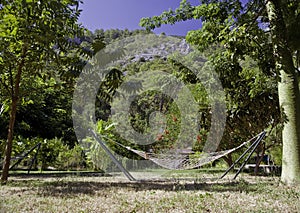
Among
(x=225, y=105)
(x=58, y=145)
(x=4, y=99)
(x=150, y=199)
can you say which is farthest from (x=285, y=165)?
(x=58, y=145)

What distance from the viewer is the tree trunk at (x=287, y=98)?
593cm

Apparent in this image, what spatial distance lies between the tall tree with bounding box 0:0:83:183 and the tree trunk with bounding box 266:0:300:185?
168 inches

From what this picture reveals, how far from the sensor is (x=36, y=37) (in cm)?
342

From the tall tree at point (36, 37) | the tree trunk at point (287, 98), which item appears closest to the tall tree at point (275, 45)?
the tree trunk at point (287, 98)

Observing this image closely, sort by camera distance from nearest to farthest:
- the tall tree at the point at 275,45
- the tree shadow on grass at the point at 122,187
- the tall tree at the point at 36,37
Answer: the tall tree at the point at 36,37
the tree shadow on grass at the point at 122,187
the tall tree at the point at 275,45

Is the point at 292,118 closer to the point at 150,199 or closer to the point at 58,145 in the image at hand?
the point at 150,199

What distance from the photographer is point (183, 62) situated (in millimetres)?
14797

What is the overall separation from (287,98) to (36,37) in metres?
5.22

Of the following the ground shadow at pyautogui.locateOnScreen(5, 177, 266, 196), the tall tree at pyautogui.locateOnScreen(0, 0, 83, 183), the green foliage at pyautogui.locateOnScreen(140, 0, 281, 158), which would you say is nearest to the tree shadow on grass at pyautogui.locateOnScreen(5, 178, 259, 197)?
the ground shadow at pyautogui.locateOnScreen(5, 177, 266, 196)

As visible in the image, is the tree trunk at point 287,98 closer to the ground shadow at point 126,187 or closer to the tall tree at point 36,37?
the ground shadow at point 126,187

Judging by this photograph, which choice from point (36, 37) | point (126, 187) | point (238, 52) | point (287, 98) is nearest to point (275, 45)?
point (238, 52)

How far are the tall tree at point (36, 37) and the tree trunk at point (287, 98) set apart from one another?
427cm

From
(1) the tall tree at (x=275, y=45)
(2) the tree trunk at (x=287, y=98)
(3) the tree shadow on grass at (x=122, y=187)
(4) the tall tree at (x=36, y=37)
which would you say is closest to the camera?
(4) the tall tree at (x=36, y=37)

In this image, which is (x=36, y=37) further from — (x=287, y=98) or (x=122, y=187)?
(x=287, y=98)
